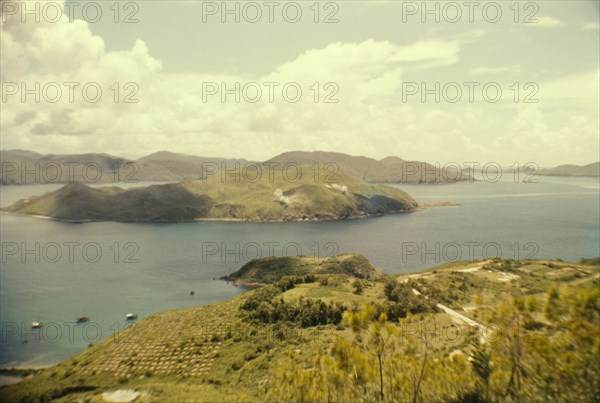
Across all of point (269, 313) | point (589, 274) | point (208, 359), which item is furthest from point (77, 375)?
point (589, 274)

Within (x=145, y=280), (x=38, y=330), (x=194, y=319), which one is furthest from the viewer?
(x=145, y=280)

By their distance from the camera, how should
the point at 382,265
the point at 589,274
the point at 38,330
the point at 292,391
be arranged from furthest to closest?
A: the point at 382,265, the point at 38,330, the point at 589,274, the point at 292,391

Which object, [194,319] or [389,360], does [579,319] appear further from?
[194,319]

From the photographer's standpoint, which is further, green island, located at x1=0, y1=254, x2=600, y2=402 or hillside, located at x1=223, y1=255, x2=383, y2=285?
hillside, located at x1=223, y1=255, x2=383, y2=285

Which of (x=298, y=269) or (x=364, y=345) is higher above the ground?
(x=364, y=345)

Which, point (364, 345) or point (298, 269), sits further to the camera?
point (298, 269)

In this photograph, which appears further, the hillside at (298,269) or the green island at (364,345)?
the hillside at (298,269)

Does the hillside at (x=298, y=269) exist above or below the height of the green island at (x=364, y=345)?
below

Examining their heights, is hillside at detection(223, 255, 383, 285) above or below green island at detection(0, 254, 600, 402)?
below
